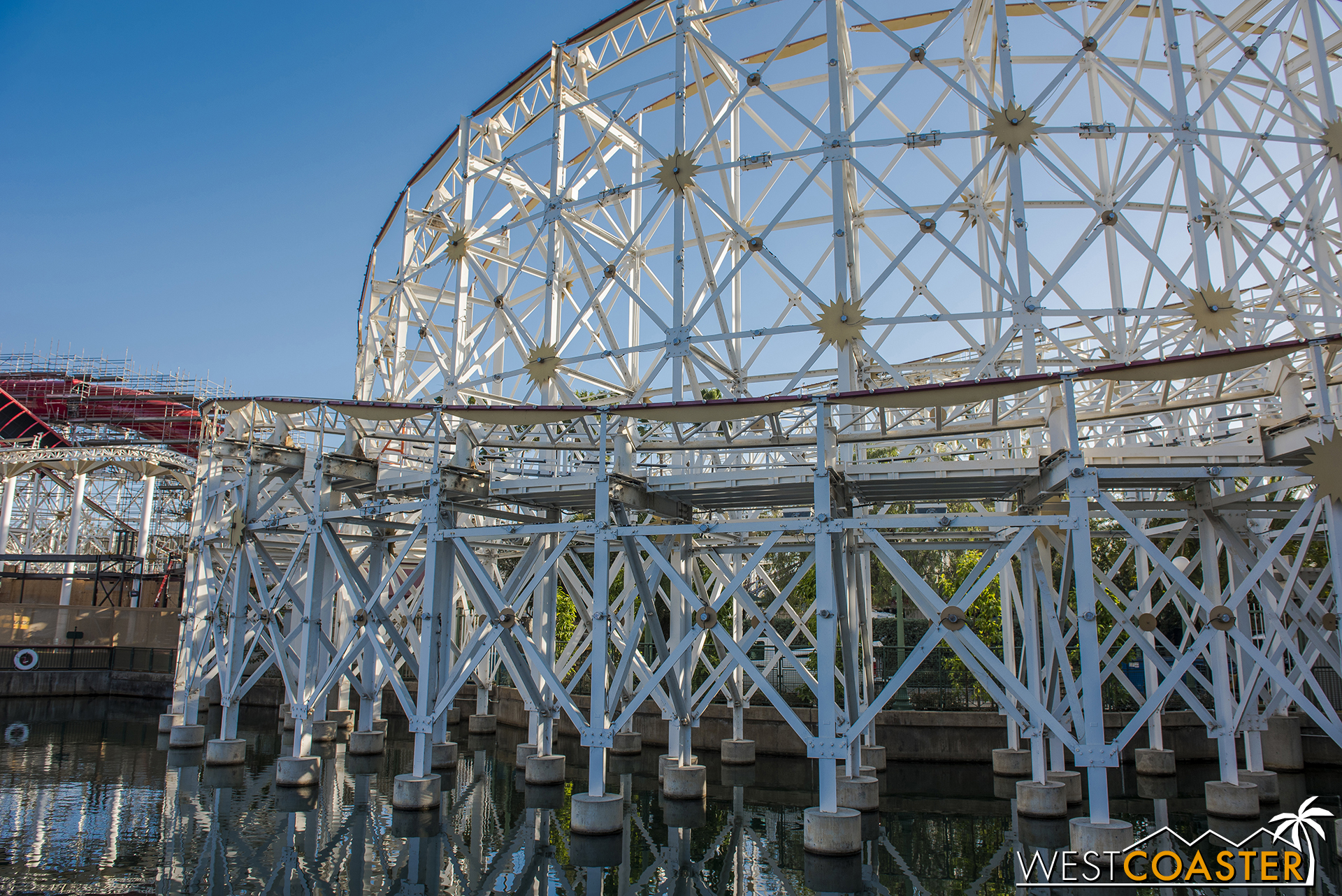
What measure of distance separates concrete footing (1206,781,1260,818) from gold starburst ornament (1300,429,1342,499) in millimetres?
5025

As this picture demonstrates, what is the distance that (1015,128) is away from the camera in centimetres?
1748

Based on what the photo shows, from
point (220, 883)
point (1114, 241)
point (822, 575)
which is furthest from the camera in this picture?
point (1114, 241)

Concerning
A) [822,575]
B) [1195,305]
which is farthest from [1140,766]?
[822,575]

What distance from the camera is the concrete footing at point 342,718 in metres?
24.2

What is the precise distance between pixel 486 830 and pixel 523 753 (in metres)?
5.90

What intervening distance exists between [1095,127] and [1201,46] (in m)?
6.27

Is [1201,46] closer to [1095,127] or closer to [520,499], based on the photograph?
[1095,127]

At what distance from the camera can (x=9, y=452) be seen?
39.4 m

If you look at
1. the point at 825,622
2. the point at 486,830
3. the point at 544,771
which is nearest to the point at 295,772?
the point at 544,771

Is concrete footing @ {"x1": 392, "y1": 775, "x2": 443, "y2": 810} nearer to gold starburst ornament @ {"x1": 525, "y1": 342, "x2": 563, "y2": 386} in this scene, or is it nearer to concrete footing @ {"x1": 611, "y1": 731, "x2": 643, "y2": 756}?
concrete footing @ {"x1": 611, "y1": 731, "x2": 643, "y2": 756}

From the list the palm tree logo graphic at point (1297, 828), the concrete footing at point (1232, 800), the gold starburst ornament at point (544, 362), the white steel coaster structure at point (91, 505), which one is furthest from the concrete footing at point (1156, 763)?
the white steel coaster structure at point (91, 505)

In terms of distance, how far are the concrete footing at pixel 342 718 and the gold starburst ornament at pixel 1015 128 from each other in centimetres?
2117

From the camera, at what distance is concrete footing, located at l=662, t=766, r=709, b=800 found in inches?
645

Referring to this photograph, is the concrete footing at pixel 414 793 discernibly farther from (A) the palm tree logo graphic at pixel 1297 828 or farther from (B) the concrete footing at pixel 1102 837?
(A) the palm tree logo graphic at pixel 1297 828
